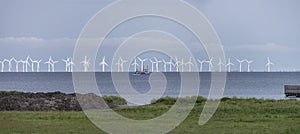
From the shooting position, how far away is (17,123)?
122ft

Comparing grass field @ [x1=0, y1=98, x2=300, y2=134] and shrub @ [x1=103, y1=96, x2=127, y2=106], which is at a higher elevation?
shrub @ [x1=103, y1=96, x2=127, y2=106]

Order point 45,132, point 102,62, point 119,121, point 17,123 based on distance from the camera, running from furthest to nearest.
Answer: point 102,62 < point 119,121 < point 17,123 < point 45,132

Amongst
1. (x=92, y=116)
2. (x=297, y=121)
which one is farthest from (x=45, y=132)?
(x=297, y=121)

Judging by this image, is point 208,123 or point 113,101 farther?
point 113,101

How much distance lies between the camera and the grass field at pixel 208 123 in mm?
33806

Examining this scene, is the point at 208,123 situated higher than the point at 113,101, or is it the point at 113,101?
the point at 113,101

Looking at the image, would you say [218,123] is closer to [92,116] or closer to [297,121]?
[297,121]

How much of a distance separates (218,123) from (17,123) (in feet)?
38.3

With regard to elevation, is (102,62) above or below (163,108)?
above

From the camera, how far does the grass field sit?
33806 mm

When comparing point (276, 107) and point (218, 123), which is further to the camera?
point (276, 107)

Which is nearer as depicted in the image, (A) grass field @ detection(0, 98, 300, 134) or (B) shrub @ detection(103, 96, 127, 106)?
(A) grass field @ detection(0, 98, 300, 134)

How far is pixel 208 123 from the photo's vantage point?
3778 cm

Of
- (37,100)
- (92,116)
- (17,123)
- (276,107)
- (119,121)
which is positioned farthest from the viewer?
(37,100)
